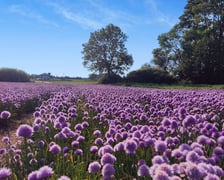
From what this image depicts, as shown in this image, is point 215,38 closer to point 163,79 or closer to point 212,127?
point 163,79

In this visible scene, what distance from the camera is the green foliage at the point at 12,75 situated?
178 ft

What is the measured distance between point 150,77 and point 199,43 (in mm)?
8525

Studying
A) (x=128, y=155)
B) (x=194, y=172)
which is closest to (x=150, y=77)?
(x=128, y=155)

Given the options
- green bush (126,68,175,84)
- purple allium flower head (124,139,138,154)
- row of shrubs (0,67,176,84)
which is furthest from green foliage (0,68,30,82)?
purple allium flower head (124,139,138,154)

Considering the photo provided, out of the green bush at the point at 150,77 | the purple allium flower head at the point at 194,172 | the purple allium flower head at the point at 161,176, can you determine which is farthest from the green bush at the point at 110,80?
the purple allium flower head at the point at 161,176

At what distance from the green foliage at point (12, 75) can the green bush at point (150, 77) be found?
636 inches

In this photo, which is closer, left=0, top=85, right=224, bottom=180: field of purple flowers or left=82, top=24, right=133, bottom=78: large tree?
left=0, top=85, right=224, bottom=180: field of purple flowers

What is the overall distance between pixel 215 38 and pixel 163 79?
9939 mm

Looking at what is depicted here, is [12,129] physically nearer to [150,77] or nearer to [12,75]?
[150,77]

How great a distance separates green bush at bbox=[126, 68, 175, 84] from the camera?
51.9 metres

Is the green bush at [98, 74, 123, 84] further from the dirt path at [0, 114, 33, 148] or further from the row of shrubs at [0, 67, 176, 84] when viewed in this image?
the dirt path at [0, 114, 33, 148]

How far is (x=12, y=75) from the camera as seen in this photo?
5478 cm

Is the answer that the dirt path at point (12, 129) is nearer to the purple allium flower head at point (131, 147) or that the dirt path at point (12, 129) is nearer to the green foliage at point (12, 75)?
the purple allium flower head at point (131, 147)

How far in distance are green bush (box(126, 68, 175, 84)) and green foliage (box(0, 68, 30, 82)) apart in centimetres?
1615
